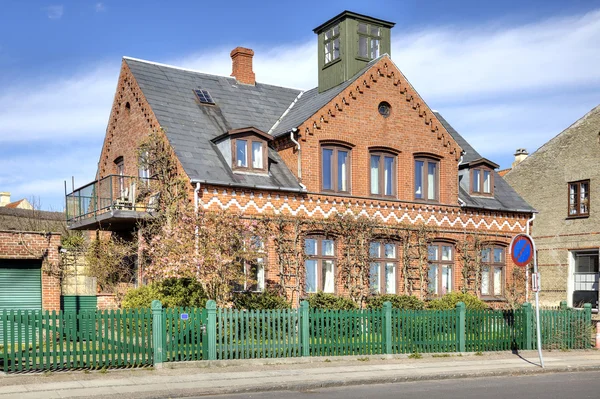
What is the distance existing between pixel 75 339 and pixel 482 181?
18430 mm

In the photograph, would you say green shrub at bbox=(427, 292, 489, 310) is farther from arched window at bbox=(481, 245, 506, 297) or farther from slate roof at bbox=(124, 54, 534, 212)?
slate roof at bbox=(124, 54, 534, 212)

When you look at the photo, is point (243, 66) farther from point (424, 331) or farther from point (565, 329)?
point (565, 329)

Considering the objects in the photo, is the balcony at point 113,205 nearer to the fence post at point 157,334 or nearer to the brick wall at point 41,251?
the brick wall at point 41,251

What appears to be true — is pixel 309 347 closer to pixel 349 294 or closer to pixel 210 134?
pixel 349 294

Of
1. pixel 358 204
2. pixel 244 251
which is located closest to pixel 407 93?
pixel 358 204

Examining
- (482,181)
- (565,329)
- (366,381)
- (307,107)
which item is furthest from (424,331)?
(482,181)

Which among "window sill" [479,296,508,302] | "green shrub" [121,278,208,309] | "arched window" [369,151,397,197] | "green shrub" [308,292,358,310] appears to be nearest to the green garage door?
"green shrub" [121,278,208,309]

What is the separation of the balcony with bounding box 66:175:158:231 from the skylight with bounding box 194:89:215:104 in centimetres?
381

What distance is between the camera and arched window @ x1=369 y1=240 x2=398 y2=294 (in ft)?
82.5

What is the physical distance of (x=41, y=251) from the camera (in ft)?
72.6

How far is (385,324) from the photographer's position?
18047 mm

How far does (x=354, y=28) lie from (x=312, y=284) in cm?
985

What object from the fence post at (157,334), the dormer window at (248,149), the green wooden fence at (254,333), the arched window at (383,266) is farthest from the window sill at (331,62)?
the fence post at (157,334)

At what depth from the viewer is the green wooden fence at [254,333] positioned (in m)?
14.4
